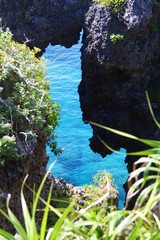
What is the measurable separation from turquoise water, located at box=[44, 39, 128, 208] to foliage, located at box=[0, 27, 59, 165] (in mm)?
8530

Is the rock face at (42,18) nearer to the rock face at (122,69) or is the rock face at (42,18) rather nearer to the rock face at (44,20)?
the rock face at (44,20)

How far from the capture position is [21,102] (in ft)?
28.2

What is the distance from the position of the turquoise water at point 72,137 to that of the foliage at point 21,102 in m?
8.53

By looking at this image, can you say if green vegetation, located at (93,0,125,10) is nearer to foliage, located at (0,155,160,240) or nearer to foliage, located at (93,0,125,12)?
foliage, located at (93,0,125,12)

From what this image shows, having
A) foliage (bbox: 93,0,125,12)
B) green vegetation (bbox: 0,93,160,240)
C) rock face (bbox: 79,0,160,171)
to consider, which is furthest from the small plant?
green vegetation (bbox: 0,93,160,240)

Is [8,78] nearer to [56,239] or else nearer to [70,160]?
[56,239]

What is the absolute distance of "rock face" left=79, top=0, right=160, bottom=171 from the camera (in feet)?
47.4

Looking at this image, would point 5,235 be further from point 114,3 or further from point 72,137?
point 72,137

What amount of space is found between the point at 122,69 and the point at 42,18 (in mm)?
5548

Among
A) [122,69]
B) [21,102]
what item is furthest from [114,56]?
[21,102]

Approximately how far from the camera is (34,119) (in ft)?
27.3

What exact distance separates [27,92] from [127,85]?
7.60 meters

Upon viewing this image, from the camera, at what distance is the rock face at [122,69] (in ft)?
47.4

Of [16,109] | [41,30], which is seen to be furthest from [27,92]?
[41,30]
